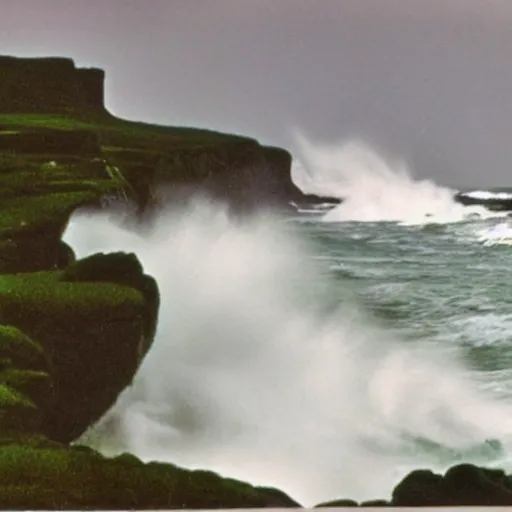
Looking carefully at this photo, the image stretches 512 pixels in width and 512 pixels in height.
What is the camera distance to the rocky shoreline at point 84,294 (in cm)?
195

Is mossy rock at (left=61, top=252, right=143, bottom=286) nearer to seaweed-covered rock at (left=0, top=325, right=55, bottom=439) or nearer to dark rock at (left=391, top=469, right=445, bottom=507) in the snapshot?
seaweed-covered rock at (left=0, top=325, right=55, bottom=439)

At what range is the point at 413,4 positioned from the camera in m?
2.04

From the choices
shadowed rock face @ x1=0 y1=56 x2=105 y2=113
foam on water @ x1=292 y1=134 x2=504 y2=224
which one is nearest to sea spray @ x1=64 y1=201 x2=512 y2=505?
foam on water @ x1=292 y1=134 x2=504 y2=224

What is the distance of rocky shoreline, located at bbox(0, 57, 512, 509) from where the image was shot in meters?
1.95

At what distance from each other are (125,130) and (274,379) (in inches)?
28.0

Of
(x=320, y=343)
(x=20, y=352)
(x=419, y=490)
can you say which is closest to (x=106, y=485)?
(x=20, y=352)

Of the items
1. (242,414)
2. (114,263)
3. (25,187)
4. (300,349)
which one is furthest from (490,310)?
(25,187)

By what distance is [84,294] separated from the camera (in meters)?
1.99

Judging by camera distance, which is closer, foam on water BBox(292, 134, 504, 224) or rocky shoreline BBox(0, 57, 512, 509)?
rocky shoreline BBox(0, 57, 512, 509)

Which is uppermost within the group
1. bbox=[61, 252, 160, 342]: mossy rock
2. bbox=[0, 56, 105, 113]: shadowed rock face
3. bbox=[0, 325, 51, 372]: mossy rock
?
bbox=[0, 56, 105, 113]: shadowed rock face

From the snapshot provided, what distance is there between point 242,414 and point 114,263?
0.48 m

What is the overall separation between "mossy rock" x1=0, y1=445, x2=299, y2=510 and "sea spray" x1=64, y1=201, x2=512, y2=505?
3 cm

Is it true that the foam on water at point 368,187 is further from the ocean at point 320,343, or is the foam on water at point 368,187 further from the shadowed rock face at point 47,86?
the shadowed rock face at point 47,86

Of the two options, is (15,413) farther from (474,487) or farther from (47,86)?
(474,487)
